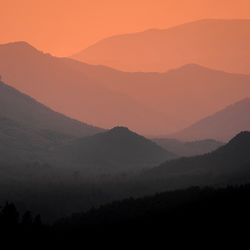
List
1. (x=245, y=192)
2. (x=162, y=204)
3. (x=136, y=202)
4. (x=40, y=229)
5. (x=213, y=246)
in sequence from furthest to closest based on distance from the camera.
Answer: (x=136, y=202), (x=162, y=204), (x=245, y=192), (x=40, y=229), (x=213, y=246)

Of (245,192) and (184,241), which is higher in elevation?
(245,192)

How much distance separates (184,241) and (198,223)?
13.1 metres

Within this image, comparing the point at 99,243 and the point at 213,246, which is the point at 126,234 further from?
the point at 213,246

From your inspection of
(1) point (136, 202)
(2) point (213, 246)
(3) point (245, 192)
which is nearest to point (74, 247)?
(2) point (213, 246)

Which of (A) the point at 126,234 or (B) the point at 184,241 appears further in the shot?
(A) the point at 126,234

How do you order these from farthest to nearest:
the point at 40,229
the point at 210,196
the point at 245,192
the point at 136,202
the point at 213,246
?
the point at 136,202
the point at 210,196
the point at 245,192
the point at 40,229
the point at 213,246

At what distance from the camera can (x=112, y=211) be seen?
183 metres

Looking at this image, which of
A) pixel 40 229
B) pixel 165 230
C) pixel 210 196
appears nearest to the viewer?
pixel 40 229

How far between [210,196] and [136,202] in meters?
30.5

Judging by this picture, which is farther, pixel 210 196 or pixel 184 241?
pixel 210 196

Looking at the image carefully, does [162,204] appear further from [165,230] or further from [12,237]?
[12,237]

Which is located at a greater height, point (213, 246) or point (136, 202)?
point (136, 202)

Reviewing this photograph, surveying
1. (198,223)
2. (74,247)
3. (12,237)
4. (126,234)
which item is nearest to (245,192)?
(198,223)

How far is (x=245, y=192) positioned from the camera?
151625 millimetres
